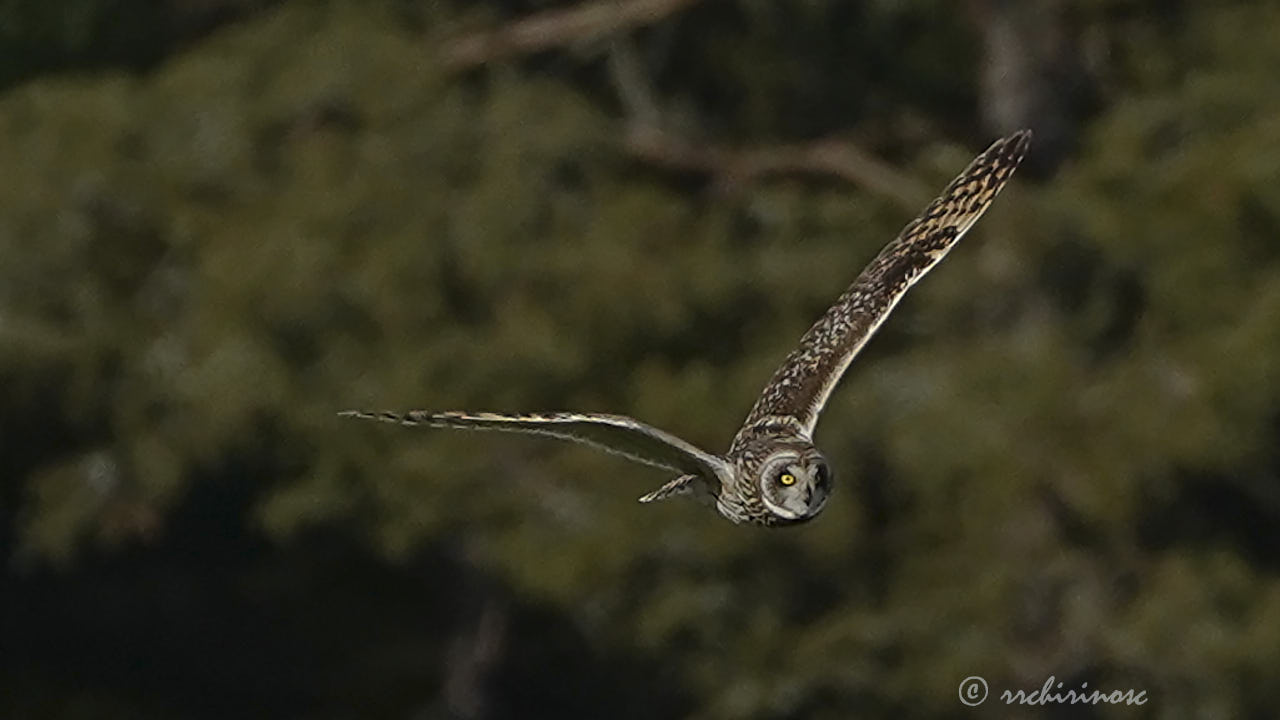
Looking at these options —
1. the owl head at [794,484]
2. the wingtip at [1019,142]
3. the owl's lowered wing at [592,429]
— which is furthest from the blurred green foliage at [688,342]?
the owl's lowered wing at [592,429]

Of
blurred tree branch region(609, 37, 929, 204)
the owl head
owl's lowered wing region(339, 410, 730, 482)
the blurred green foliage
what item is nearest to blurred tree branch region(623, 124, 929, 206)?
blurred tree branch region(609, 37, 929, 204)

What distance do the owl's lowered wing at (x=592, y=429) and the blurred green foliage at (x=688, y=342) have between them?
22.6 feet

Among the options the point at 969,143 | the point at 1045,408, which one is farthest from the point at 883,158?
the point at 1045,408

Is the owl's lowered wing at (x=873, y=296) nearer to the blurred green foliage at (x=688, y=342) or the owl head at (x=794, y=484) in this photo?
the owl head at (x=794, y=484)

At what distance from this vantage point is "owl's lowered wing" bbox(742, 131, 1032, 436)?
23.8ft

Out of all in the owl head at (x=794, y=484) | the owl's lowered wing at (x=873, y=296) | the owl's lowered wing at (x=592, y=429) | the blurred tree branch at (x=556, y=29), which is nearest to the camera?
the owl's lowered wing at (x=592, y=429)

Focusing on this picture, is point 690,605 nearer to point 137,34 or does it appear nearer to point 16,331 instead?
point 16,331

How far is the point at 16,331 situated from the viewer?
47.5ft

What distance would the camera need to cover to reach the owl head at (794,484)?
262 inches

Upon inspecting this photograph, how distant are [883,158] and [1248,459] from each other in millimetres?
2320

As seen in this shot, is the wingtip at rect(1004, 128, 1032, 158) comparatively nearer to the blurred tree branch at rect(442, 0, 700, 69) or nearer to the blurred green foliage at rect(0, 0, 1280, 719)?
the blurred green foliage at rect(0, 0, 1280, 719)

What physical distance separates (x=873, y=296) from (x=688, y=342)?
22.7 feet

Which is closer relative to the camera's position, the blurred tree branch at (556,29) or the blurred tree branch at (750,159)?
the blurred tree branch at (750,159)

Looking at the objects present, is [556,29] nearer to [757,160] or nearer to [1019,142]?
[757,160]
